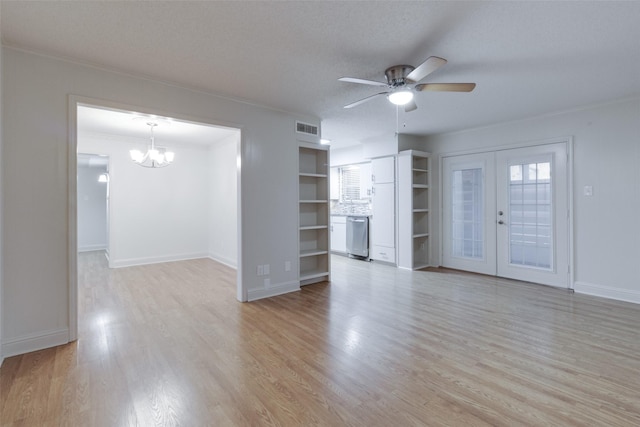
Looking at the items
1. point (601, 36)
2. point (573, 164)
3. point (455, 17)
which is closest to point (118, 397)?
point (455, 17)

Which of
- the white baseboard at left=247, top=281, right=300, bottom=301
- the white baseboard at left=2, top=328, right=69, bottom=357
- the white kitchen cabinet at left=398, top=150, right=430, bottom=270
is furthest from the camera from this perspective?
the white kitchen cabinet at left=398, top=150, right=430, bottom=270

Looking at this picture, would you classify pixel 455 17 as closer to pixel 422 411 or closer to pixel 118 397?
pixel 422 411

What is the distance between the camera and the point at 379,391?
2008 mm

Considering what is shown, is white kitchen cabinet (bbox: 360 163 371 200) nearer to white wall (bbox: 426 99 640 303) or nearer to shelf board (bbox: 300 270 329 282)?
shelf board (bbox: 300 270 329 282)

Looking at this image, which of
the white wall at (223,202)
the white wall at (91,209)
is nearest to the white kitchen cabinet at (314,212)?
the white wall at (223,202)

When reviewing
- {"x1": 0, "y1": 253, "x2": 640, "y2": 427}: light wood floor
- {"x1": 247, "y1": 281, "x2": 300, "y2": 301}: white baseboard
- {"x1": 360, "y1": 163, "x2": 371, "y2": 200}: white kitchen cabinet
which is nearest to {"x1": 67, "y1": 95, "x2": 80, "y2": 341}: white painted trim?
{"x1": 0, "y1": 253, "x2": 640, "y2": 427}: light wood floor

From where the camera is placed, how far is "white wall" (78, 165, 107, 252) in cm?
816

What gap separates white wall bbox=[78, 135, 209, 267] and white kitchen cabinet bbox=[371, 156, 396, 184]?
12.1 feet

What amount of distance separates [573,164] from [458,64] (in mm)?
2738

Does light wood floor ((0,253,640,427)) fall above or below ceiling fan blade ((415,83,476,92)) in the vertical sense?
below

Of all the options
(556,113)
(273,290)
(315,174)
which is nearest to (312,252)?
(273,290)

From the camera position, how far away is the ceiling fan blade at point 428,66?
2.26 m

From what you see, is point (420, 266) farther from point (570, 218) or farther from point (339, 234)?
point (570, 218)

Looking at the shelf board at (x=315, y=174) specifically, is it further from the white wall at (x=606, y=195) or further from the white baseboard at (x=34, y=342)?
the white wall at (x=606, y=195)
